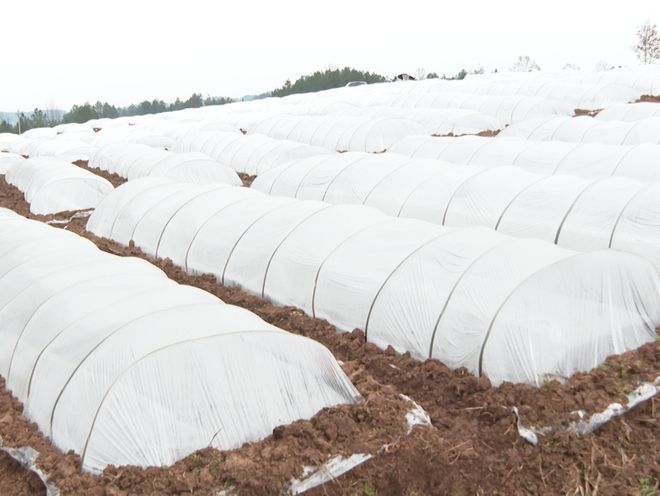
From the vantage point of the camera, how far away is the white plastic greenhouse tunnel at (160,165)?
2428 centimetres

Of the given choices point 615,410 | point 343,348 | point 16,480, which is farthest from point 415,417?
point 16,480

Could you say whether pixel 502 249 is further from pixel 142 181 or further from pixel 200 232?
pixel 142 181

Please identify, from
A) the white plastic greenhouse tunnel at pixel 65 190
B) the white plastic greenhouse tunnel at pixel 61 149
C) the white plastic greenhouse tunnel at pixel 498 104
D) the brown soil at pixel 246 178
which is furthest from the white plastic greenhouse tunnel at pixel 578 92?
the white plastic greenhouse tunnel at pixel 61 149

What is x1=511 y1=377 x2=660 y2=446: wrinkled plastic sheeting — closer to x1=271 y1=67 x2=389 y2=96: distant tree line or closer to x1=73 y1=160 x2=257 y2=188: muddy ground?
x1=73 y1=160 x2=257 y2=188: muddy ground

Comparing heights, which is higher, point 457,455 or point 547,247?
point 547,247

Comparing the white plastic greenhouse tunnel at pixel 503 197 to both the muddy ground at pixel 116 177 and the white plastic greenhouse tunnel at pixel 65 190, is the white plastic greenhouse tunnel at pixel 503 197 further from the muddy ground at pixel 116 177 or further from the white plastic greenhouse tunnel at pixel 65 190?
the white plastic greenhouse tunnel at pixel 65 190

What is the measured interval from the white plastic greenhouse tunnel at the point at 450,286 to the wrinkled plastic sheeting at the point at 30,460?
499cm

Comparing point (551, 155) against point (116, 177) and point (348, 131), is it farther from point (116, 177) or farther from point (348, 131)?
point (116, 177)

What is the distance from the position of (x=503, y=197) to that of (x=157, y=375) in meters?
10.5

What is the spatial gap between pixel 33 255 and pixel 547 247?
28.7 ft

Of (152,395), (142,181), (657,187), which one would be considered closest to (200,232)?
(142,181)

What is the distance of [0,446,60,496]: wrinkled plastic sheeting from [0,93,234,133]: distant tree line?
222ft

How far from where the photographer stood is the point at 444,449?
7078mm

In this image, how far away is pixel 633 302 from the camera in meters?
9.44
